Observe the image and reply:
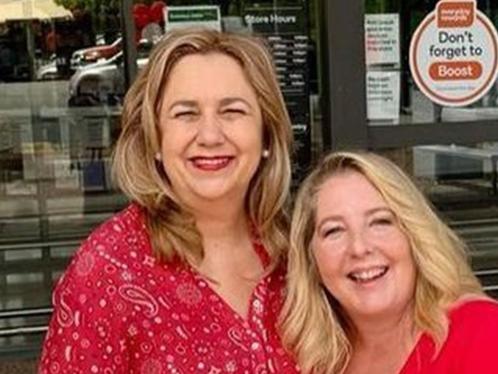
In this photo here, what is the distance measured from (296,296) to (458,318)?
335 mm

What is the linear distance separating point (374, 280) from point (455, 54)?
305cm

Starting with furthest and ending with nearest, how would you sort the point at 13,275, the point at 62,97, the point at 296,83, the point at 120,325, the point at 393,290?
the point at 62,97 → the point at 13,275 → the point at 296,83 → the point at 393,290 → the point at 120,325

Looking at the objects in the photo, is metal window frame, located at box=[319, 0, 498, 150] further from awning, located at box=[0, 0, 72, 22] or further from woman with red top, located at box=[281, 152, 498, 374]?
awning, located at box=[0, 0, 72, 22]

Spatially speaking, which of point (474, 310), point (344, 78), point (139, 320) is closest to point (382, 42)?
point (344, 78)

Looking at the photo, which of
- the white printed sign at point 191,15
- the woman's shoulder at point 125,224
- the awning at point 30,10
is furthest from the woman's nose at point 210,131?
the awning at point 30,10

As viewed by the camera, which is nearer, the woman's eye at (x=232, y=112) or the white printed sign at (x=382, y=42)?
the woman's eye at (x=232, y=112)

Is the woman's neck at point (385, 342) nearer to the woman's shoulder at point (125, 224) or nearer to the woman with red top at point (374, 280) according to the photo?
the woman with red top at point (374, 280)

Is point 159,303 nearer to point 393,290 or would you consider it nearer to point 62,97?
point 393,290

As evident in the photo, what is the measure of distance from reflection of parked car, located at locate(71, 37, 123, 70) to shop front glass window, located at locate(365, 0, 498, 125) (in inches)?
87.4

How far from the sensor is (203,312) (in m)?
2.02

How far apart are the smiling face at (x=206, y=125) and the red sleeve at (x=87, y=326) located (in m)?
Result: 0.25

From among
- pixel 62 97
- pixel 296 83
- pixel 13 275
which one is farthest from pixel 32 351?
pixel 62 97

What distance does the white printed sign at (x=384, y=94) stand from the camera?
4.90m

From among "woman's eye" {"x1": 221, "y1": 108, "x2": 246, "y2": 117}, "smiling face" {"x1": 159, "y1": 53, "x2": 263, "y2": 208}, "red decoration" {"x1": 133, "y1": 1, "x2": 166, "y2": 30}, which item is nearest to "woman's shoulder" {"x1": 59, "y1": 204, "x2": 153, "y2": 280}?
"smiling face" {"x1": 159, "y1": 53, "x2": 263, "y2": 208}
